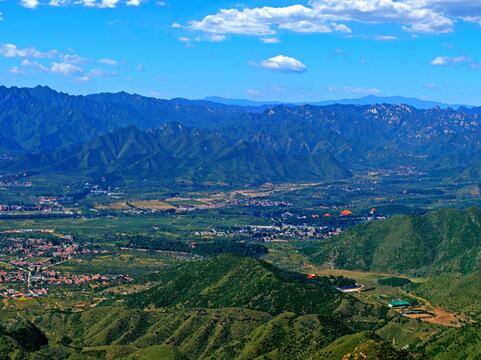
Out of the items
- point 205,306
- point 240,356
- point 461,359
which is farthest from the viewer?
point 205,306

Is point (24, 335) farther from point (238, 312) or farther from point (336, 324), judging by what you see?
point (336, 324)

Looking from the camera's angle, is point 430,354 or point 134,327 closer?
point 430,354

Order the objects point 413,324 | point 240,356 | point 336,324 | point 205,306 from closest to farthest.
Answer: point 240,356, point 336,324, point 413,324, point 205,306

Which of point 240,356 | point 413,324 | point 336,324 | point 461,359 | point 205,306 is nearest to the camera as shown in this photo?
point 461,359

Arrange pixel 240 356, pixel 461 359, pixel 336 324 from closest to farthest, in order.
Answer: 1. pixel 461 359
2. pixel 240 356
3. pixel 336 324

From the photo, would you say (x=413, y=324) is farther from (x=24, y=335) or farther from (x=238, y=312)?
(x=24, y=335)

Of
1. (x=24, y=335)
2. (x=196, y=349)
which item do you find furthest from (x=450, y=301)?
(x=24, y=335)

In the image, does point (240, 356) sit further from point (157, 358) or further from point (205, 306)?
point (205, 306)

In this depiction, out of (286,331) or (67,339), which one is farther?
(67,339)

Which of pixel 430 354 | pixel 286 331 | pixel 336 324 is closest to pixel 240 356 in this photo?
pixel 286 331
